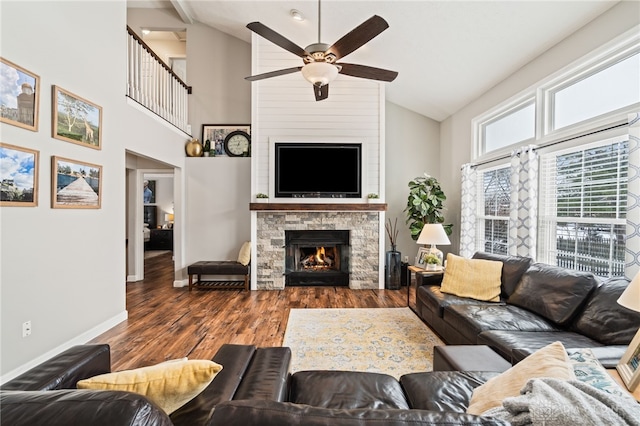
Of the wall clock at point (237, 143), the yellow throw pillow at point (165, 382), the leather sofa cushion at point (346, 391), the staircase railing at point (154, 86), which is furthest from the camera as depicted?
the wall clock at point (237, 143)

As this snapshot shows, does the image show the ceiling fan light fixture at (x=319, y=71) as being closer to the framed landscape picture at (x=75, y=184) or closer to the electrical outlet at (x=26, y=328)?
the framed landscape picture at (x=75, y=184)

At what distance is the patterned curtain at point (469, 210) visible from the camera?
4.68 metres

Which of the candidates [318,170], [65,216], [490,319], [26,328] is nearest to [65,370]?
[26,328]

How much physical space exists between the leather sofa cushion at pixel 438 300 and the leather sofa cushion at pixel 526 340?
69 cm

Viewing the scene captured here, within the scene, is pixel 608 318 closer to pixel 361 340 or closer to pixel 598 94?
pixel 361 340

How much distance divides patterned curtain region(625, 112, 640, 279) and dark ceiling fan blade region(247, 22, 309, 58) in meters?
2.70

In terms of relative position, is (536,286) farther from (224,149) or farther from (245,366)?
(224,149)

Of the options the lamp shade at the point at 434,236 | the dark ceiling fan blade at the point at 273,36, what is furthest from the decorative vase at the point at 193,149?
the lamp shade at the point at 434,236

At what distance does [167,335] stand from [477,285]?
132 inches

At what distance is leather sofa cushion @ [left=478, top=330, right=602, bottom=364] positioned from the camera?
1881 mm

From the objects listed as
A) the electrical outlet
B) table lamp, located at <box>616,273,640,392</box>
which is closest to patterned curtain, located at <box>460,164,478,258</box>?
table lamp, located at <box>616,273,640,392</box>

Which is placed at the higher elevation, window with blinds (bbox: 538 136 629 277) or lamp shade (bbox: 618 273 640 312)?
window with blinds (bbox: 538 136 629 277)

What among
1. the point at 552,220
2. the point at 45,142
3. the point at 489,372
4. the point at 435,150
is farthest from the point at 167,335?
the point at 435,150

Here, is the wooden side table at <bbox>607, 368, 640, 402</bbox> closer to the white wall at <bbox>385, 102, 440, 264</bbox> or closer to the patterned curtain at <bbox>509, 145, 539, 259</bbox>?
the patterned curtain at <bbox>509, 145, 539, 259</bbox>
